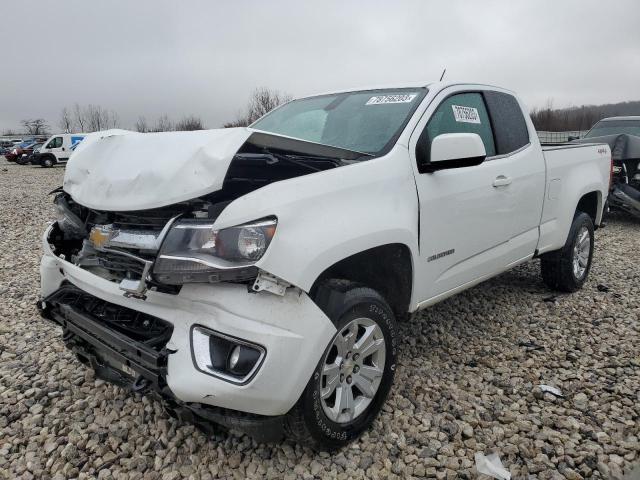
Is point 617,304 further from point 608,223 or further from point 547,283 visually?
point 608,223

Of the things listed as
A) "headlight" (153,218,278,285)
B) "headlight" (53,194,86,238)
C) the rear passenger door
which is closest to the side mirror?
the rear passenger door

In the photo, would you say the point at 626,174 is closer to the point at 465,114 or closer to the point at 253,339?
the point at 465,114

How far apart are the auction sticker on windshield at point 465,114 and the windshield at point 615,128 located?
7.55m

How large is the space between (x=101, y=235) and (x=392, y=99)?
1.96 meters

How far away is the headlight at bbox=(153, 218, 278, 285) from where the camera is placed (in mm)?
1939

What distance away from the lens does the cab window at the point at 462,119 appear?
10.1 ft

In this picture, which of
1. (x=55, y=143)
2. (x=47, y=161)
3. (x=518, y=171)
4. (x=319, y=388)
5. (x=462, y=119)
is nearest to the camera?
(x=319, y=388)

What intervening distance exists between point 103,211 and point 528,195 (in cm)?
297

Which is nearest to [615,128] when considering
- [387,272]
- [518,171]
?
[518,171]

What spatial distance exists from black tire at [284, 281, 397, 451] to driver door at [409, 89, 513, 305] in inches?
17.7

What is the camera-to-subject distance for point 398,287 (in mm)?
2793

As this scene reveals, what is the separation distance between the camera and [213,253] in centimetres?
198

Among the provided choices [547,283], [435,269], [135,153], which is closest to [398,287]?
[435,269]

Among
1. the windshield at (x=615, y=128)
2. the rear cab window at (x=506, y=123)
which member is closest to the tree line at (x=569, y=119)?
the windshield at (x=615, y=128)
